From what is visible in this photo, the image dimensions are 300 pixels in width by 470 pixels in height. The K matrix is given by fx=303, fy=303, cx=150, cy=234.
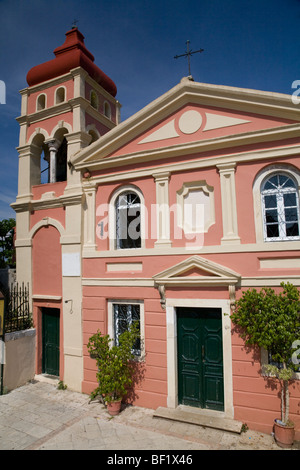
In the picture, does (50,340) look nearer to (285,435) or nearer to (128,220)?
(128,220)

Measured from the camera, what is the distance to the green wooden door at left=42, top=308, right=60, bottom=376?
9023 mm

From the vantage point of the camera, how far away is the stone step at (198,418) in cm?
611

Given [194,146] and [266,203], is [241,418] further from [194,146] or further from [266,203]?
[194,146]

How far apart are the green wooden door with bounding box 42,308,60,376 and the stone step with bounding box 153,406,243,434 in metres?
3.67

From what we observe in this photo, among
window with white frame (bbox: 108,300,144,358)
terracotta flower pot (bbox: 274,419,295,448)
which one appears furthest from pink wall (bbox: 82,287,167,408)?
terracotta flower pot (bbox: 274,419,295,448)

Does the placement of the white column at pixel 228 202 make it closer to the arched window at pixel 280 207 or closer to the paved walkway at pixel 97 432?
the arched window at pixel 280 207

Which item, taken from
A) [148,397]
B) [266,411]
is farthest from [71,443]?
[266,411]

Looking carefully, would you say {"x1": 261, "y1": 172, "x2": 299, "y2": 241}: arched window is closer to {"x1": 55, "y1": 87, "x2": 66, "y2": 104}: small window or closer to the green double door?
the green double door

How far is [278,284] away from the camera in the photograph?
20.6 ft

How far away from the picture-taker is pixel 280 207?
662 centimetres

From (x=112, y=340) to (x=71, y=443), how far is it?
2.37 meters

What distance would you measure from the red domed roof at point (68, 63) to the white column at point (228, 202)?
598 cm

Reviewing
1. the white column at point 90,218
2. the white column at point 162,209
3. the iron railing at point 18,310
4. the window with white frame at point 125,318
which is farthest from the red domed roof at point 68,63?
the window with white frame at point 125,318

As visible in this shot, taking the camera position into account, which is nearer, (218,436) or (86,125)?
(218,436)
